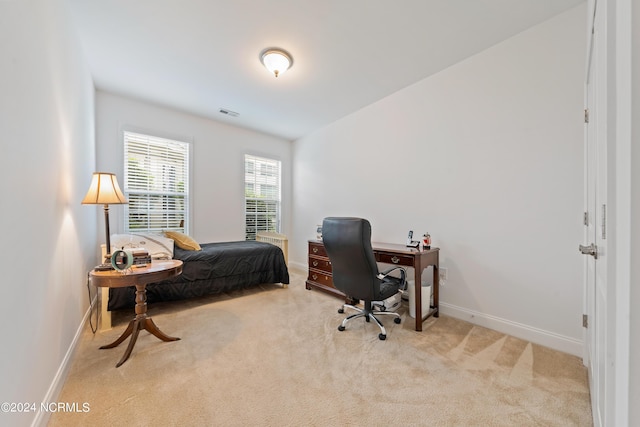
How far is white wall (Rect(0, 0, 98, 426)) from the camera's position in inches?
40.1

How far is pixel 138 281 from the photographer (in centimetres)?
183

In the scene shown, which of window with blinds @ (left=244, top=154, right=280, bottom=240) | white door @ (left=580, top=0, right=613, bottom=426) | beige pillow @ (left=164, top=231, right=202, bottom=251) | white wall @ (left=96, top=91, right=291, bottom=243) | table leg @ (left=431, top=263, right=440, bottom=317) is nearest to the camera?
white door @ (left=580, top=0, right=613, bottom=426)

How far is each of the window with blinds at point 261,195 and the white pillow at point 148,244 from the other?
184 centimetres

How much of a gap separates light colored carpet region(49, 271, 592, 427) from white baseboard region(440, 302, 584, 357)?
0.30 ft

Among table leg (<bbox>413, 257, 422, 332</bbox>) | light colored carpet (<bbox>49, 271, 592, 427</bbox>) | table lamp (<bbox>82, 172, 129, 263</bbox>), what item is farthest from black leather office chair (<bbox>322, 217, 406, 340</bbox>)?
table lamp (<bbox>82, 172, 129, 263</bbox>)

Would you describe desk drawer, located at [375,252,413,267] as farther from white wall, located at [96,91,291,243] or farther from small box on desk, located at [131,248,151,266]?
white wall, located at [96,91,291,243]

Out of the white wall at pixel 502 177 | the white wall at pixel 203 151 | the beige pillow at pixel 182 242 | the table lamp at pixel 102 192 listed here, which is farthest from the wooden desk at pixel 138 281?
the white wall at pixel 502 177

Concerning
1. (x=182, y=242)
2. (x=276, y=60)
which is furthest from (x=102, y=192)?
(x=276, y=60)

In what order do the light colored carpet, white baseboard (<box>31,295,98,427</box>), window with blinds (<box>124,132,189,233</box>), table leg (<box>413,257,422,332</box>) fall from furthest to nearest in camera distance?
window with blinds (<box>124,132,189,233</box>) < table leg (<box>413,257,422,332</box>) < the light colored carpet < white baseboard (<box>31,295,98,427</box>)

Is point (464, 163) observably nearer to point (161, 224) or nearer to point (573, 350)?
point (573, 350)

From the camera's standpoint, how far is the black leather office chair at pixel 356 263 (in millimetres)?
2096

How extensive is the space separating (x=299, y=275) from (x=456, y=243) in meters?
2.71

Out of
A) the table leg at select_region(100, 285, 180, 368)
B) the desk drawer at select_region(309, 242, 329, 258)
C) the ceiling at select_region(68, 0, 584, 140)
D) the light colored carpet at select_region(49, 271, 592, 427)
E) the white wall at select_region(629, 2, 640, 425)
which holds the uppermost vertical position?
the ceiling at select_region(68, 0, 584, 140)

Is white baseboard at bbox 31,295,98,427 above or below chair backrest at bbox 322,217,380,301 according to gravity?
below
